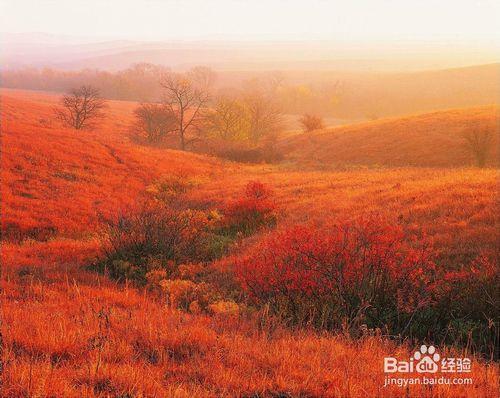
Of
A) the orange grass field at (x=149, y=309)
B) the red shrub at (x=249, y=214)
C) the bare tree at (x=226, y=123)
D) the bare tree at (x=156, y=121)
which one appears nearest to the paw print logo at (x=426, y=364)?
the orange grass field at (x=149, y=309)

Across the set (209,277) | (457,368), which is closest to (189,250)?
(209,277)

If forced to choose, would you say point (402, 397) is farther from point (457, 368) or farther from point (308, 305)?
point (308, 305)

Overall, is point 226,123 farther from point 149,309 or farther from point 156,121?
point 149,309

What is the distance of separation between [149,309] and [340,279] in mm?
3340

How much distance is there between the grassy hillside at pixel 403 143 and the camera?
3725 cm

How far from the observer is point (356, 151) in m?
45.5

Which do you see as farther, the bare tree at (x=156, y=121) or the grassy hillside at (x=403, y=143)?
the bare tree at (x=156, y=121)

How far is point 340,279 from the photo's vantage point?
6891 millimetres

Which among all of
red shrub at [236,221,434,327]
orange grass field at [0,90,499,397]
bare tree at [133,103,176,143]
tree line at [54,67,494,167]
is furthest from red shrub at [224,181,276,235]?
bare tree at [133,103,176,143]

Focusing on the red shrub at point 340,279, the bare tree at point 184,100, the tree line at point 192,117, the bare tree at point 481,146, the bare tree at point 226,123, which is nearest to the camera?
the red shrub at point 340,279

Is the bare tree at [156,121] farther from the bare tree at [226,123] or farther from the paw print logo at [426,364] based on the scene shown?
the paw print logo at [426,364]

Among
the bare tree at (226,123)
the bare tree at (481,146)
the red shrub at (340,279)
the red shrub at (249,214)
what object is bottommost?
the red shrub at (249,214)

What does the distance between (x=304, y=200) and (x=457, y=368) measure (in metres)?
15.3

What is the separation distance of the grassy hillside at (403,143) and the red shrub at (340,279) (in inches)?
1179
